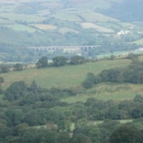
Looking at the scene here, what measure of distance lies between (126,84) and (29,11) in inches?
3921

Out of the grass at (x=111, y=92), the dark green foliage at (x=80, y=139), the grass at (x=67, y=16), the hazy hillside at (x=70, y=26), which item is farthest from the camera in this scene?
the grass at (x=67, y=16)

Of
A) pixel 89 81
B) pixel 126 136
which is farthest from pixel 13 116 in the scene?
pixel 126 136

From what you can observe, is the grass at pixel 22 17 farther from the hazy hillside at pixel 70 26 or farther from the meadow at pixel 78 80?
the meadow at pixel 78 80

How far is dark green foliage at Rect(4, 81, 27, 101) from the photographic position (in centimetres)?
6749

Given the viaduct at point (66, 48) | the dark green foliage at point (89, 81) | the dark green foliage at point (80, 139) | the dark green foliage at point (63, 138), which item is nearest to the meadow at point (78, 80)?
the dark green foliage at point (89, 81)

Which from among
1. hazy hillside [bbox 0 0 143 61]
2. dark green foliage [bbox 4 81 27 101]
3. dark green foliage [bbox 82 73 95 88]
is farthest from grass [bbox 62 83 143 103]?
hazy hillside [bbox 0 0 143 61]

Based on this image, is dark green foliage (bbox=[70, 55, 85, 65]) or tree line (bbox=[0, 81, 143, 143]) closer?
tree line (bbox=[0, 81, 143, 143])

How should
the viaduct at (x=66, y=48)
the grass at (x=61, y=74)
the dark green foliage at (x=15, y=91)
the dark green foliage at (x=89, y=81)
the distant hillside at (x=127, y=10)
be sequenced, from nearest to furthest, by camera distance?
the dark green foliage at (x=15, y=91), the dark green foliage at (x=89, y=81), the grass at (x=61, y=74), the viaduct at (x=66, y=48), the distant hillside at (x=127, y=10)

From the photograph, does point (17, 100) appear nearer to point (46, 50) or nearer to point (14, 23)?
point (46, 50)

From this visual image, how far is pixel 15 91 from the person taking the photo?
2692 inches

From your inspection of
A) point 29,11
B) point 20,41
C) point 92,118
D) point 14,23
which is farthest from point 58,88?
point 29,11

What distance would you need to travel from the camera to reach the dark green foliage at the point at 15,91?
6749cm

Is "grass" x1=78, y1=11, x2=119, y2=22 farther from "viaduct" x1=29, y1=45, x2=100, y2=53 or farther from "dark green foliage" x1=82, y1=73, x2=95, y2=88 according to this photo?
"dark green foliage" x1=82, y1=73, x2=95, y2=88

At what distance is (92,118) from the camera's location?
2185 inches
